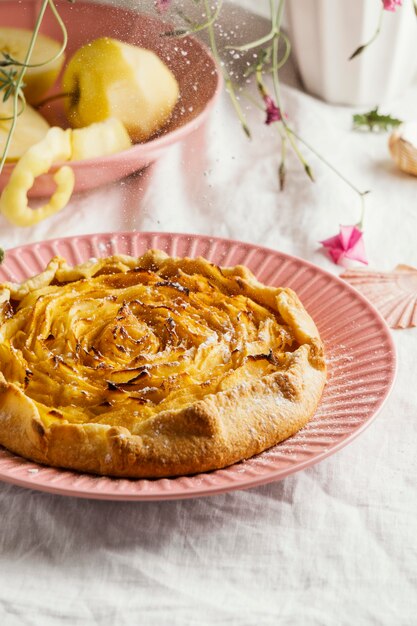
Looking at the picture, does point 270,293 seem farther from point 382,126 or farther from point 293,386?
point 382,126

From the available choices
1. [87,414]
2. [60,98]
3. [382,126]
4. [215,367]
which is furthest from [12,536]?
[382,126]

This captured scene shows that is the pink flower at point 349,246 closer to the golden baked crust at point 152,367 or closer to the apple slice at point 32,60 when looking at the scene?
the golden baked crust at point 152,367

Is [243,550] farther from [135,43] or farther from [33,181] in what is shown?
[135,43]

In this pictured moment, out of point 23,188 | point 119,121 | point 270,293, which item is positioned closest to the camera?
point 270,293

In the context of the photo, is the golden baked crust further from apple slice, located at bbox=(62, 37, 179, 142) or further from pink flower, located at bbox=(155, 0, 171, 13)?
apple slice, located at bbox=(62, 37, 179, 142)

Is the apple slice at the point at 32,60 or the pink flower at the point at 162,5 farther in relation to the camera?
the apple slice at the point at 32,60

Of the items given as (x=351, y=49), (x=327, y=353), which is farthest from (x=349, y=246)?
(x=351, y=49)

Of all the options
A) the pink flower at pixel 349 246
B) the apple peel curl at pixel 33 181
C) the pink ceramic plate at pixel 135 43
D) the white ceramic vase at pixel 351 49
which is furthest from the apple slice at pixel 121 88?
the pink flower at pixel 349 246
